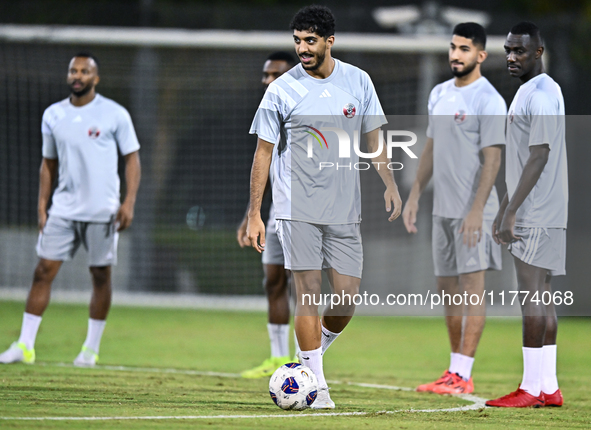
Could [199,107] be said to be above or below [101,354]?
above

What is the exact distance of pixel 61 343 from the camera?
29.0 feet

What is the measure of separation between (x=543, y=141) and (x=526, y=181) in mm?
277

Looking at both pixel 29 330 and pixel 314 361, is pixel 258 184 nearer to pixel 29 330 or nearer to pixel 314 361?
pixel 314 361

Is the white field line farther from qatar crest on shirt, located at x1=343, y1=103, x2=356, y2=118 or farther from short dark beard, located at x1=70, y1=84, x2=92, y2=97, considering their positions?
short dark beard, located at x1=70, y1=84, x2=92, y2=97

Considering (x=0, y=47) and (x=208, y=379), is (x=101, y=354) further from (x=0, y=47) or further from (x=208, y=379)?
(x=0, y=47)

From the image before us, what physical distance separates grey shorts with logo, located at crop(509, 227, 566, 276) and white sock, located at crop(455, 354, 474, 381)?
0.99 m

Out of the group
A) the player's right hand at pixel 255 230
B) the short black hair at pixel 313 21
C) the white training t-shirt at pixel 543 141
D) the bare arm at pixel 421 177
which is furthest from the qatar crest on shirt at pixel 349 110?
the bare arm at pixel 421 177

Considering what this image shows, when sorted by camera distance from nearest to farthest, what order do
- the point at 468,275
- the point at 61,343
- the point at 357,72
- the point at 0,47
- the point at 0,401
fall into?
the point at 0,401 → the point at 357,72 → the point at 468,275 → the point at 61,343 → the point at 0,47

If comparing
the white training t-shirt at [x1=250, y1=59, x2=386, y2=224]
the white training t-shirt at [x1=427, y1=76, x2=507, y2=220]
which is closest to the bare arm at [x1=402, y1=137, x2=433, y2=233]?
the white training t-shirt at [x1=427, y1=76, x2=507, y2=220]

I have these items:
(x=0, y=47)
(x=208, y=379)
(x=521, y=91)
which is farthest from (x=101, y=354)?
(x=0, y=47)

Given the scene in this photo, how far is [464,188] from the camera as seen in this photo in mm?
6348

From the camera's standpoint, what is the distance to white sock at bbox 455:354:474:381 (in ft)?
20.2

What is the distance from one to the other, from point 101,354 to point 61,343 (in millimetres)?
948

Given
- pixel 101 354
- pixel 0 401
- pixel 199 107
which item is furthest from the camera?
pixel 199 107
